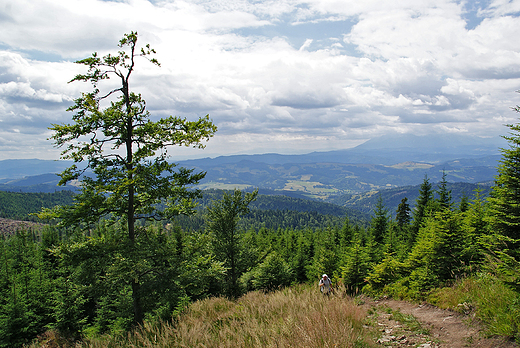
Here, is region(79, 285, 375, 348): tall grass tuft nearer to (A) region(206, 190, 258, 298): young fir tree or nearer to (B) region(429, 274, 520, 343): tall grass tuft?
(B) region(429, 274, 520, 343): tall grass tuft

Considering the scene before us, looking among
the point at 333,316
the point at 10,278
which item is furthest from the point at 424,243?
the point at 10,278

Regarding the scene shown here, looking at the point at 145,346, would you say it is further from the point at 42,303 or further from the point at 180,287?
the point at 42,303

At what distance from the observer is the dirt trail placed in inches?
223

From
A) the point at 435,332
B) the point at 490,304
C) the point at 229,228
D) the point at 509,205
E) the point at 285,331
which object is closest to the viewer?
the point at 285,331

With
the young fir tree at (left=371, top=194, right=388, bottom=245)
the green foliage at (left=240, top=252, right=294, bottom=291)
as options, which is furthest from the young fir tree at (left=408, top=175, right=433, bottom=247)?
the green foliage at (left=240, top=252, right=294, bottom=291)

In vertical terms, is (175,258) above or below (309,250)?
above

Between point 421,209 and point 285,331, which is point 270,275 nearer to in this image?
point 285,331

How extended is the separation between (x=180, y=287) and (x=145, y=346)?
5.63 metres

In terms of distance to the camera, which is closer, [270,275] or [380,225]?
[270,275]

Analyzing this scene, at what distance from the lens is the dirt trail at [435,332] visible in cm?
566

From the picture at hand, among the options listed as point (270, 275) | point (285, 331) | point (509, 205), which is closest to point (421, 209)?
point (270, 275)

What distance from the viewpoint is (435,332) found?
670 cm

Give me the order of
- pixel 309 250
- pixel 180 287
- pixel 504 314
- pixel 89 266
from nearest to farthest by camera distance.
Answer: pixel 504 314 < pixel 89 266 < pixel 180 287 < pixel 309 250

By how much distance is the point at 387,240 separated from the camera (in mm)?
27312
